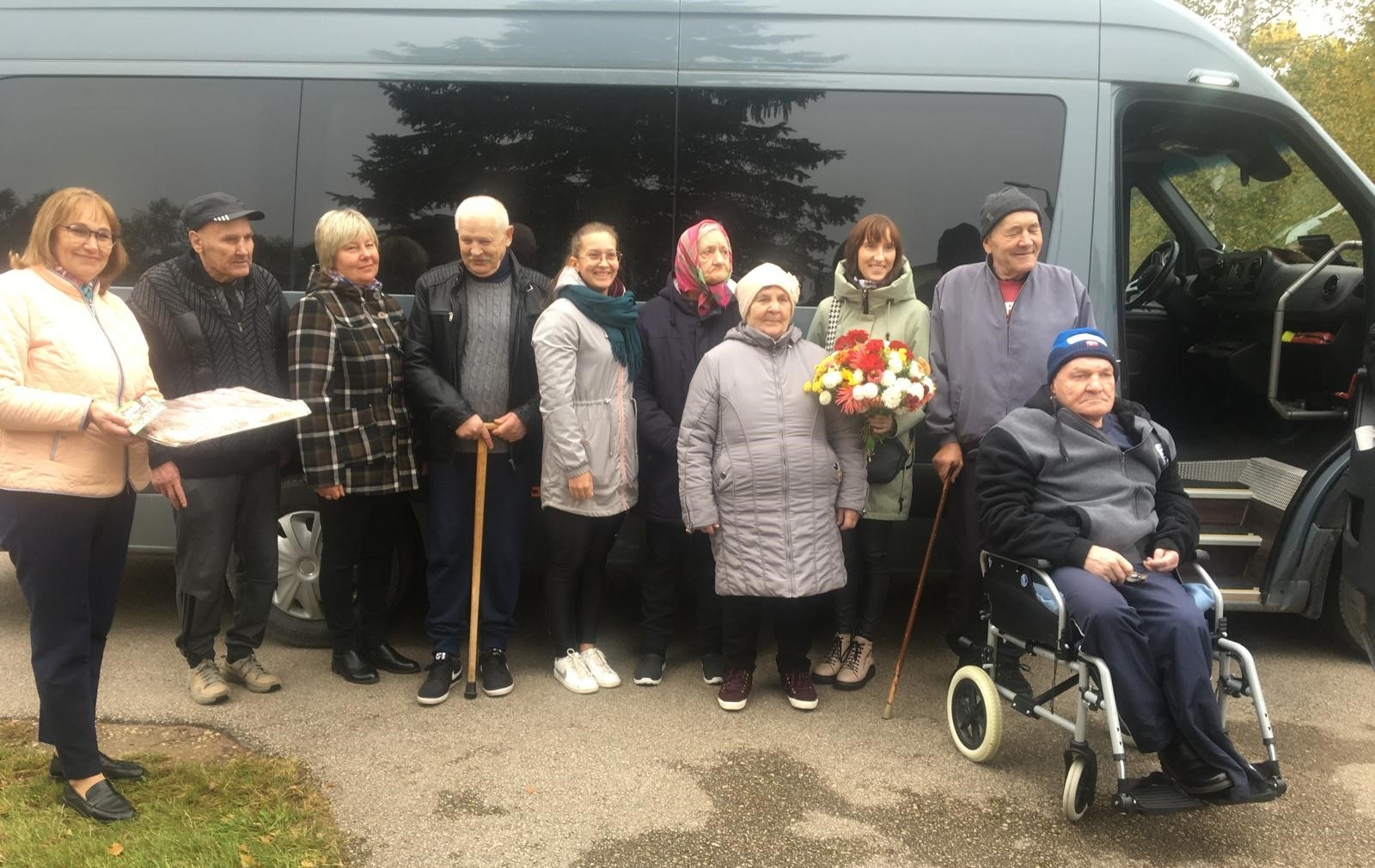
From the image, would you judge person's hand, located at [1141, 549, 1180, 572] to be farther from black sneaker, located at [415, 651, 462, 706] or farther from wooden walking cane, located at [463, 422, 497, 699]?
black sneaker, located at [415, 651, 462, 706]

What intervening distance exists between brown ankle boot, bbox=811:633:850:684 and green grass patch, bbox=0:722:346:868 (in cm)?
191

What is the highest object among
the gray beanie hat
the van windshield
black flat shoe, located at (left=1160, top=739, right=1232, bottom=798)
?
the van windshield

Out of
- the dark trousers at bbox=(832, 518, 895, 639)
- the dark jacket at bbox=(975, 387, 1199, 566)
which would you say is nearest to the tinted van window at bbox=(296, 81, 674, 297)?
the dark trousers at bbox=(832, 518, 895, 639)

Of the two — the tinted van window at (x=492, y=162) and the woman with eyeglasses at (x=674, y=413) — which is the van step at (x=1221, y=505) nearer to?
the woman with eyeglasses at (x=674, y=413)

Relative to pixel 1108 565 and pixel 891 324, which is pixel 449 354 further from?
pixel 1108 565

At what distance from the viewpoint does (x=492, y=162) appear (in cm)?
424

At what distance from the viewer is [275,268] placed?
4289mm

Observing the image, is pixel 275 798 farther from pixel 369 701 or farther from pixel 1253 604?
pixel 1253 604

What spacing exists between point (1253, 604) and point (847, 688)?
171 cm

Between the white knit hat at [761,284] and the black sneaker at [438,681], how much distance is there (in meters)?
1.72

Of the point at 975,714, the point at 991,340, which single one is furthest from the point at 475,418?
the point at 975,714

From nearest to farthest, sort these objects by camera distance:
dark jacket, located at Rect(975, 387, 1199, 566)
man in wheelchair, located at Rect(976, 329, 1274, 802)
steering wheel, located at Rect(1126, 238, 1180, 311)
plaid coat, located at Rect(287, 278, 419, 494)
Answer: man in wheelchair, located at Rect(976, 329, 1274, 802) → dark jacket, located at Rect(975, 387, 1199, 566) → plaid coat, located at Rect(287, 278, 419, 494) → steering wheel, located at Rect(1126, 238, 1180, 311)

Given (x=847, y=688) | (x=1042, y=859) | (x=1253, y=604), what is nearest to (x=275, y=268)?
(x=847, y=688)

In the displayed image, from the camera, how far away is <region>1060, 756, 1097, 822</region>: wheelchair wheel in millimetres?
3037
